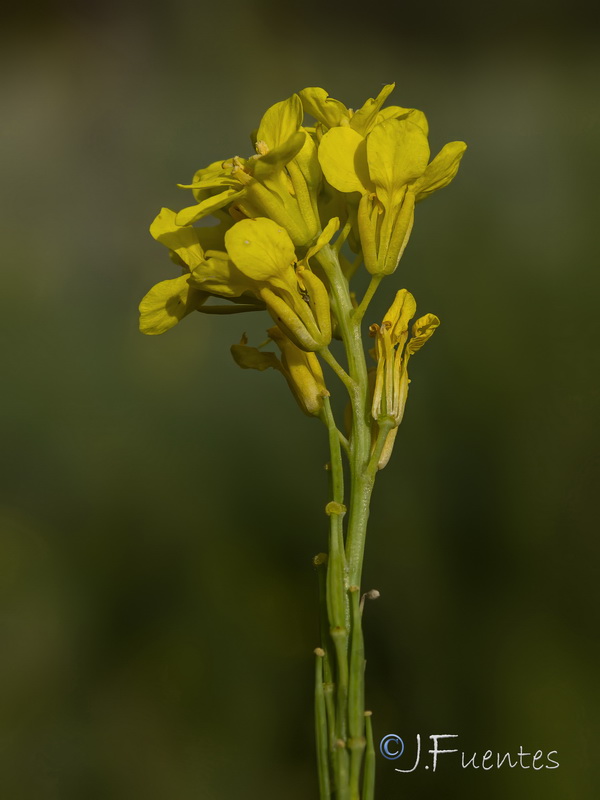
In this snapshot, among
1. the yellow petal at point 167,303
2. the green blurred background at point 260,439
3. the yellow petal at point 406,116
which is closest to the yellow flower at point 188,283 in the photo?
the yellow petal at point 167,303

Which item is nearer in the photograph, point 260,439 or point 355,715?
point 355,715

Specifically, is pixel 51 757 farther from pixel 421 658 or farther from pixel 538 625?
pixel 538 625

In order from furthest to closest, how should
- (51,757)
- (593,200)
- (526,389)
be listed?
(593,200) → (526,389) → (51,757)

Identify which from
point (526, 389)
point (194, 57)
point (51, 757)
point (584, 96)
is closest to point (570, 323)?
point (526, 389)

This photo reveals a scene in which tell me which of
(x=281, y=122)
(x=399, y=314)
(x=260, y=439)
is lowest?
(x=260, y=439)

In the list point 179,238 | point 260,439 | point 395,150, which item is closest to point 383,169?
point 395,150

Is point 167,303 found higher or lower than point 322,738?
higher

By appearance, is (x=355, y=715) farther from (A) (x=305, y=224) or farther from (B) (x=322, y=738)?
(A) (x=305, y=224)
